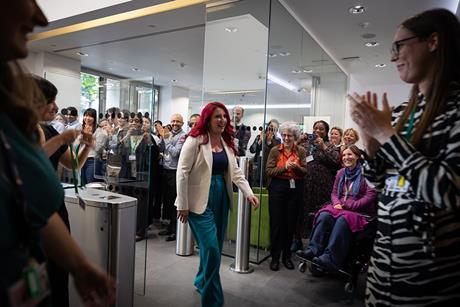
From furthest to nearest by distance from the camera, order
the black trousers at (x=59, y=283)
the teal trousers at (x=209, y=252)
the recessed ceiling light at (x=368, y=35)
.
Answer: the recessed ceiling light at (x=368, y=35) → the teal trousers at (x=209, y=252) → the black trousers at (x=59, y=283)

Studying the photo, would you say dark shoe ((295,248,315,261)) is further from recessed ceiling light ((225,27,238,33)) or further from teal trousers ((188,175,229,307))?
recessed ceiling light ((225,27,238,33))

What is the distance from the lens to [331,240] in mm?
2715

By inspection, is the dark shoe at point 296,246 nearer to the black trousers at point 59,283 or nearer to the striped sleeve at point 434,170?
the black trousers at point 59,283

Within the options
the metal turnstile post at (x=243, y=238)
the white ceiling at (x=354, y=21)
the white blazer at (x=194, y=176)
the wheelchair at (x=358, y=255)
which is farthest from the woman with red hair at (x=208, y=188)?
the white ceiling at (x=354, y=21)

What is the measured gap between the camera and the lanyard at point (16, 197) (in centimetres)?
61

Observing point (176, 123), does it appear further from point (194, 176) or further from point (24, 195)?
point (24, 195)

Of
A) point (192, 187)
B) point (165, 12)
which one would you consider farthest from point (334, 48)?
point (192, 187)

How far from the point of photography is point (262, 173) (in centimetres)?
362

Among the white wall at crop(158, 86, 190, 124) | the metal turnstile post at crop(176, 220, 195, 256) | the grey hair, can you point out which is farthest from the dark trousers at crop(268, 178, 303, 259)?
the white wall at crop(158, 86, 190, 124)

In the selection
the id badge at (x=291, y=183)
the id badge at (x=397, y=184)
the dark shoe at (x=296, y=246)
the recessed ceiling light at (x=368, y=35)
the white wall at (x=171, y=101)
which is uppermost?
the recessed ceiling light at (x=368, y=35)

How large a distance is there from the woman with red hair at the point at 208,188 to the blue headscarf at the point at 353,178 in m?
1.04

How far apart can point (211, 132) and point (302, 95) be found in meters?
3.57

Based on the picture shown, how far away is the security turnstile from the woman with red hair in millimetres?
425

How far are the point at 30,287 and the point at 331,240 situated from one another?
2.47 metres
